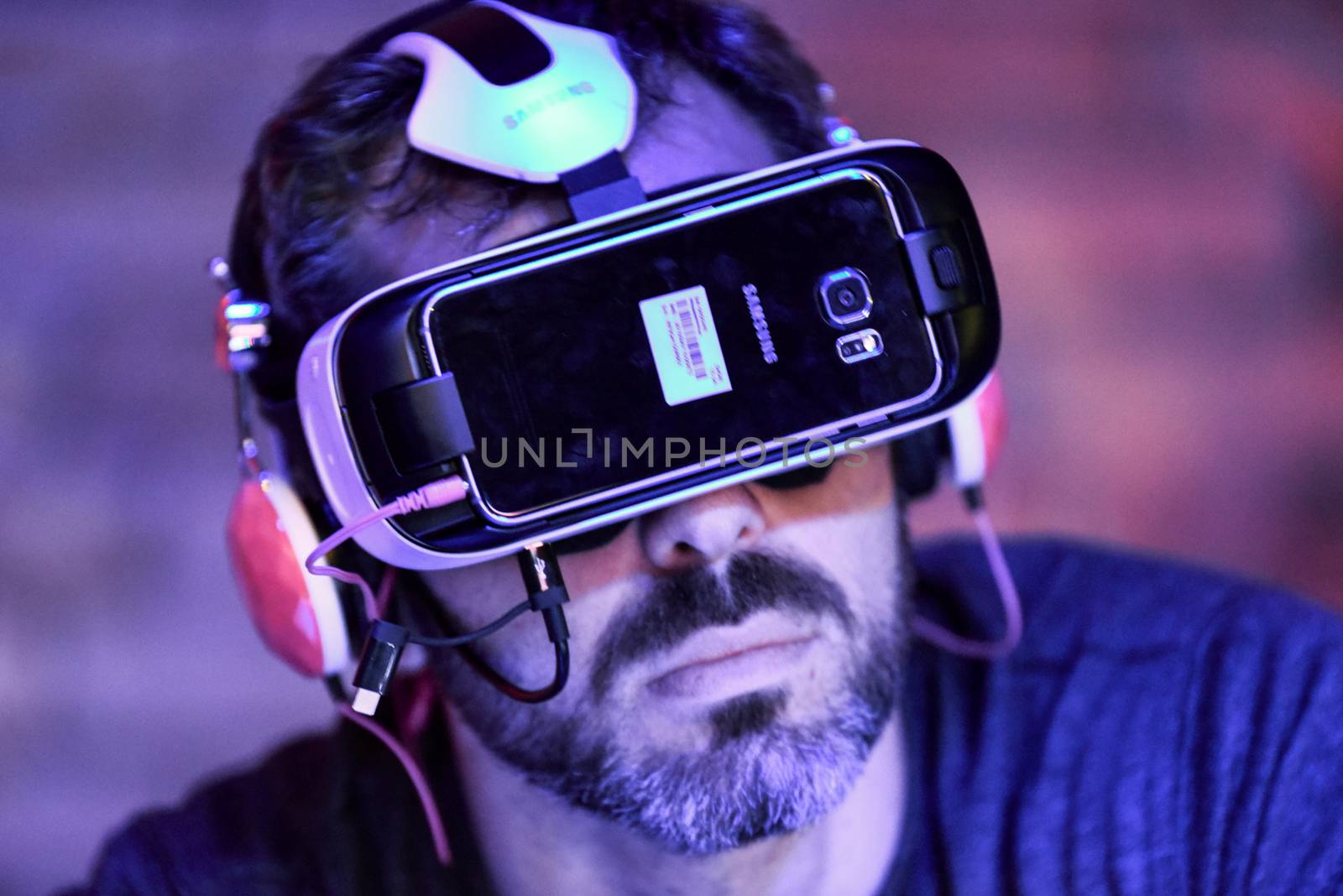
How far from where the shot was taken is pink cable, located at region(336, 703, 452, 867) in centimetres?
114

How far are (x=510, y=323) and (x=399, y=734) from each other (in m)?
0.60

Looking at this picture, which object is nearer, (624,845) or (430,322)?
(430,322)

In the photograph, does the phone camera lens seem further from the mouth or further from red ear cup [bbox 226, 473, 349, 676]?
red ear cup [bbox 226, 473, 349, 676]

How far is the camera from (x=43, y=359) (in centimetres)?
218

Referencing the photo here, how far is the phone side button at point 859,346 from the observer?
99cm

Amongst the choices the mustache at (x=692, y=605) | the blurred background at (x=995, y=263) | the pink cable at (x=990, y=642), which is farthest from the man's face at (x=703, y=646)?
the blurred background at (x=995, y=263)

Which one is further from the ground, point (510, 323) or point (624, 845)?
point (510, 323)

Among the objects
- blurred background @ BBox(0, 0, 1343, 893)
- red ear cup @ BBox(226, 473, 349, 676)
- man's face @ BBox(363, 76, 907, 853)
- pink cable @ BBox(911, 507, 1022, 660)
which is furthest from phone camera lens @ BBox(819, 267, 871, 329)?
blurred background @ BBox(0, 0, 1343, 893)

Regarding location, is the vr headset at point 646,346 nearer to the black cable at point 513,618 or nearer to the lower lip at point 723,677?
the black cable at point 513,618

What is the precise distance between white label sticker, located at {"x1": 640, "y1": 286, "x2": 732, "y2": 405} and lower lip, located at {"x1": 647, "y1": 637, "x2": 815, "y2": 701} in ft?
0.72

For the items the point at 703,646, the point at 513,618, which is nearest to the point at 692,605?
the point at 703,646

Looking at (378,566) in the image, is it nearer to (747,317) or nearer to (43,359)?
(747,317)

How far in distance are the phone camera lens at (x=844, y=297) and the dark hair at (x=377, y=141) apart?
221 millimetres

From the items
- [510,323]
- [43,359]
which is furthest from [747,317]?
[43,359]
